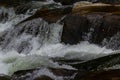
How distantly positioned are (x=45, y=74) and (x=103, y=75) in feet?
4.38

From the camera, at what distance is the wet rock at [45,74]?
8191 mm

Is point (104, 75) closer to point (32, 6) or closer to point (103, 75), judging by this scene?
point (103, 75)

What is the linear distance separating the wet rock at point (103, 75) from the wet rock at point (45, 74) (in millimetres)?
317

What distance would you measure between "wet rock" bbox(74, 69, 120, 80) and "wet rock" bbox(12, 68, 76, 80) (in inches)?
12.5

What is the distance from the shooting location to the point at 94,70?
869 cm

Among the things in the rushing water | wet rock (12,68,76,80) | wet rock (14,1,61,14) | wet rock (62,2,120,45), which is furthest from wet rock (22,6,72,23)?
wet rock (12,68,76,80)

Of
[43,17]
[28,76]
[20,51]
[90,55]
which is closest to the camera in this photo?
[28,76]

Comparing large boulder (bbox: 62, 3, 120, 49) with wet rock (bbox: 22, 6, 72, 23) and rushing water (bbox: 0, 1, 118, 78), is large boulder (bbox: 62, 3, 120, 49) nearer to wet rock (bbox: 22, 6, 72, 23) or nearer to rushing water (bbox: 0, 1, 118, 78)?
rushing water (bbox: 0, 1, 118, 78)

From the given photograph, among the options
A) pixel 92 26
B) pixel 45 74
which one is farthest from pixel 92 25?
pixel 45 74

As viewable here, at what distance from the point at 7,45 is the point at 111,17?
13.6 ft

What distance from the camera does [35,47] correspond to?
13125 mm

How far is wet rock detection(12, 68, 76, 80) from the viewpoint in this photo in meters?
8.19

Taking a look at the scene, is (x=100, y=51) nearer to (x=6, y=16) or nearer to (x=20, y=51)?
(x=20, y=51)

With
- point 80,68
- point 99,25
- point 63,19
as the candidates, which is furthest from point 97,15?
point 80,68
